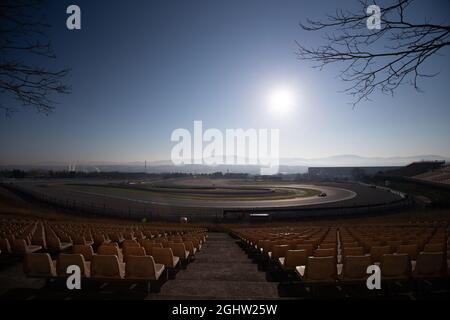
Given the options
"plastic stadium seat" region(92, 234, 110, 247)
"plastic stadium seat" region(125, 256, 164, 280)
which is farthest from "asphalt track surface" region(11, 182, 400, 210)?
"plastic stadium seat" region(125, 256, 164, 280)

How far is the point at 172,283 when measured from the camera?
201 inches

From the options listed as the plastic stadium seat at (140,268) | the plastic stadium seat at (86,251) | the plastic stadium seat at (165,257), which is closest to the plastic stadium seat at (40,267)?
the plastic stadium seat at (86,251)

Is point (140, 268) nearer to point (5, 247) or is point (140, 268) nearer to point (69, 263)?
point (69, 263)

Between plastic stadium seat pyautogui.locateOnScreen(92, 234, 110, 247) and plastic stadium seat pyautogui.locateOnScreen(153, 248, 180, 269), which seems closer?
plastic stadium seat pyautogui.locateOnScreen(153, 248, 180, 269)

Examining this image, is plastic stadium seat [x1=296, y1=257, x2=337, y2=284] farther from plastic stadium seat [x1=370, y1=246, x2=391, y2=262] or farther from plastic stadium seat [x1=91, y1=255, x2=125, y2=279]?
plastic stadium seat [x1=91, y1=255, x2=125, y2=279]

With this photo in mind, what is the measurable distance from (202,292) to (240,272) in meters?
2.00

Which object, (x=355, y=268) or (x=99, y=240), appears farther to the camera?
(x=99, y=240)

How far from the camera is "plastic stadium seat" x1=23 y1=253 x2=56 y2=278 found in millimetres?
4695

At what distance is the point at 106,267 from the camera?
4.61 metres

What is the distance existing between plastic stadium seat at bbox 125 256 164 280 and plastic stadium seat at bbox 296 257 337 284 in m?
2.55

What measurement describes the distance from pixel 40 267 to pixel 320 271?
478 cm

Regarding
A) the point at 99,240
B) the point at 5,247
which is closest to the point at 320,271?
the point at 5,247

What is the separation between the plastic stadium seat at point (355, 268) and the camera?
14.8ft
